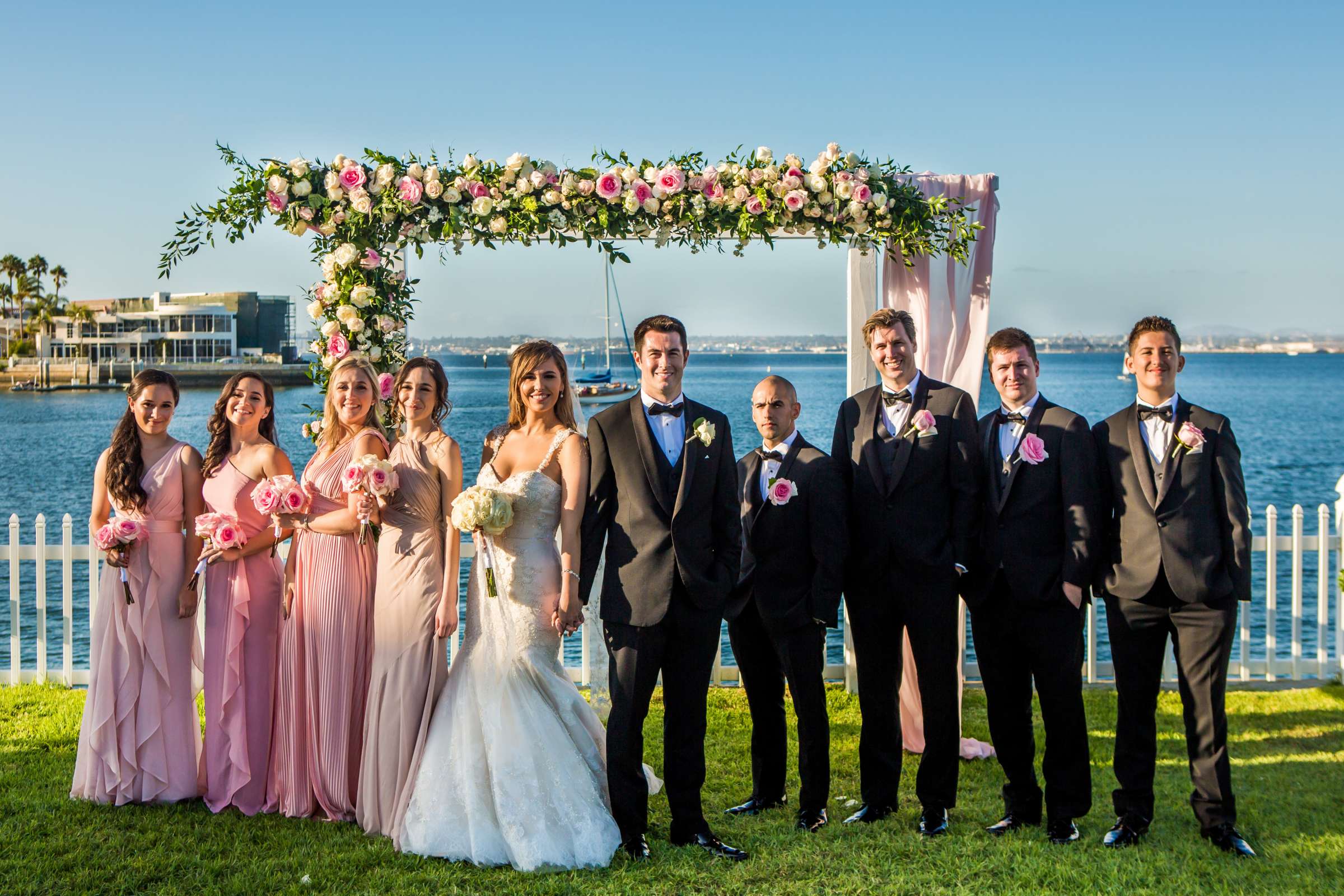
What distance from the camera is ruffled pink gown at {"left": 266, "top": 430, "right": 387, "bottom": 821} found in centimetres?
486

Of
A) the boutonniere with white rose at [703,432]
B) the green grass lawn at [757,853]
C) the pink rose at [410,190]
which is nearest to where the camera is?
the green grass lawn at [757,853]

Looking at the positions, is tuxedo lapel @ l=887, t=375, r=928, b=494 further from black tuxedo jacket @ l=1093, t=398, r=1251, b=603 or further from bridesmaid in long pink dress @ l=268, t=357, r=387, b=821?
bridesmaid in long pink dress @ l=268, t=357, r=387, b=821

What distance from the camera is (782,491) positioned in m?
4.65

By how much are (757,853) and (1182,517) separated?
2.33 m

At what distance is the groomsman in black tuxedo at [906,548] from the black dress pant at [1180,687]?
720 mm

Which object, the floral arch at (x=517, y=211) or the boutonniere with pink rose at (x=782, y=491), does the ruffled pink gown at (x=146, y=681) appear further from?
the boutonniere with pink rose at (x=782, y=491)

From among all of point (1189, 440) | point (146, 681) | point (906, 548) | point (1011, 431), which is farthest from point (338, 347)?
point (1189, 440)

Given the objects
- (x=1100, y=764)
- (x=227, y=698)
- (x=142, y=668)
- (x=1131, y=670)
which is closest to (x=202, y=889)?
(x=227, y=698)

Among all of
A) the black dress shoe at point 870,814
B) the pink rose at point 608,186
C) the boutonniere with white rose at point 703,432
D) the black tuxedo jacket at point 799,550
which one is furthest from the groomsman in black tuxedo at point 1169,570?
the pink rose at point 608,186

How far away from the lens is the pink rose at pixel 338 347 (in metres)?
5.86

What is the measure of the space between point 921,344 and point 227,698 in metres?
4.37

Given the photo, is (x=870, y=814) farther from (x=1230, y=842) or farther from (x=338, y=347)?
(x=338, y=347)

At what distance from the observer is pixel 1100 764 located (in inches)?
229

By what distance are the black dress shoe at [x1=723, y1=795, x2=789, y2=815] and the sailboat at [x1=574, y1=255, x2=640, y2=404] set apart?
7.56 feet
